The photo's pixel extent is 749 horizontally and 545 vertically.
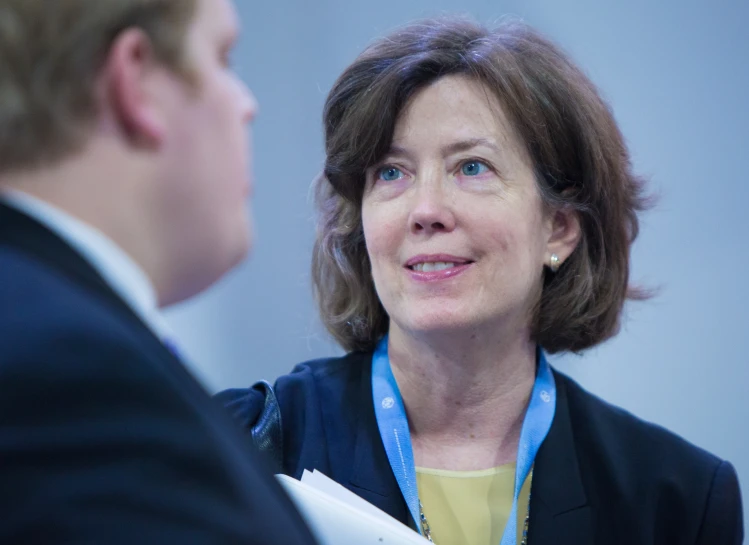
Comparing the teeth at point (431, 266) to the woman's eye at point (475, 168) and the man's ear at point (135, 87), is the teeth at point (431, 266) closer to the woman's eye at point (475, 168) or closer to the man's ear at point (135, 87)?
the woman's eye at point (475, 168)

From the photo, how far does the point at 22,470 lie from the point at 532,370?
1.62 m

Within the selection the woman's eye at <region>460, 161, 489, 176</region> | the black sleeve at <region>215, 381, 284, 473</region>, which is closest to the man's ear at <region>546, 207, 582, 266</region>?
the woman's eye at <region>460, 161, 489, 176</region>

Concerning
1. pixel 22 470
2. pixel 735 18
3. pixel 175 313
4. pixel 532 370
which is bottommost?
pixel 22 470

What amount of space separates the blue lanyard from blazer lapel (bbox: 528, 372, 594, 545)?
0.03 m

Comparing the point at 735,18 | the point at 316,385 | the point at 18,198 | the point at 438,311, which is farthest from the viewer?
the point at 735,18

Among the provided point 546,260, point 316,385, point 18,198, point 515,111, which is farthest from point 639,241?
point 18,198

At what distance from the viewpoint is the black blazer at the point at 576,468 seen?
6.14ft

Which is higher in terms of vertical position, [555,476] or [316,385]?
[316,385]

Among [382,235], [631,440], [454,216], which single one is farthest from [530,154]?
[631,440]

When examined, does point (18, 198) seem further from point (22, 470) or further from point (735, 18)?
point (735, 18)

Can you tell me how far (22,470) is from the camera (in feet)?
1.94

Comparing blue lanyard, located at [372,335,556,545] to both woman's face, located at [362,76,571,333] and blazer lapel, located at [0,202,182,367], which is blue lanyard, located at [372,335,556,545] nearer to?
woman's face, located at [362,76,571,333]

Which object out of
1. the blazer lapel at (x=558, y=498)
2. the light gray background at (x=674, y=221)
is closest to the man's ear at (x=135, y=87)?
the blazer lapel at (x=558, y=498)

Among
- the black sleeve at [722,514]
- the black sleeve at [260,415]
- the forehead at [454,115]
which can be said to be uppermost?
the forehead at [454,115]
